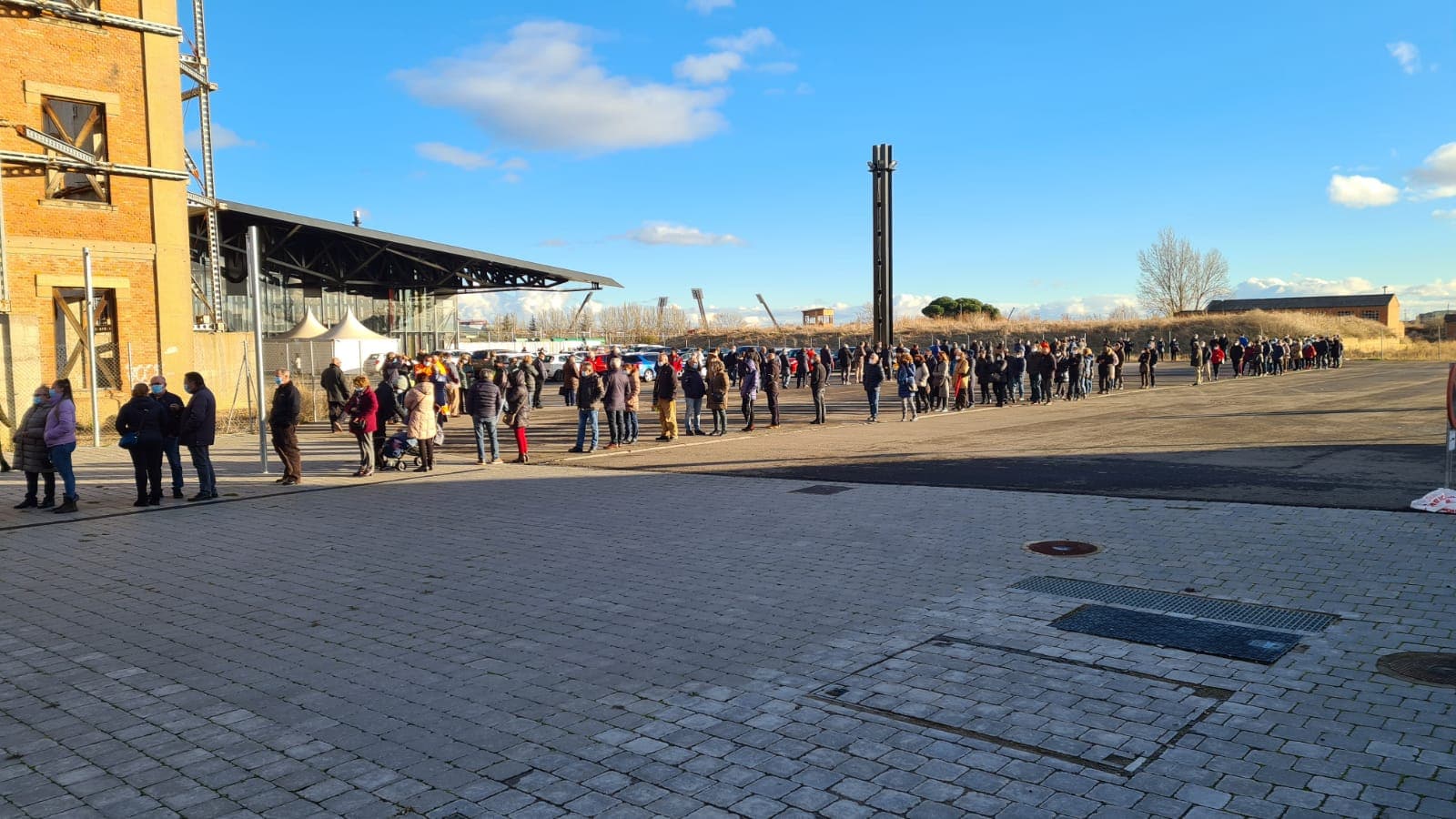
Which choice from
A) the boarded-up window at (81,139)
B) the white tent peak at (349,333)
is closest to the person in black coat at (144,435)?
the boarded-up window at (81,139)

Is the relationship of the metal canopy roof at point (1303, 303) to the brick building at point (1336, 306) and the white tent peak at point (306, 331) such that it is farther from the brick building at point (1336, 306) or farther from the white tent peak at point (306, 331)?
the white tent peak at point (306, 331)

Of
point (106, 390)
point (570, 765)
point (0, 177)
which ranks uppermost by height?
point (0, 177)

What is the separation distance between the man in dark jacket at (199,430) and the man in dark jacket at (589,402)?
641cm

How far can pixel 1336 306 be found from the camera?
103 meters

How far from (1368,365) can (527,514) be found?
168 feet

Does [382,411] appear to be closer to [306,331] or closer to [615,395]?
[615,395]

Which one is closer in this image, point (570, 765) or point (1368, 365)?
point (570, 765)

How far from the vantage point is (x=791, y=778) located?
4.23 metres

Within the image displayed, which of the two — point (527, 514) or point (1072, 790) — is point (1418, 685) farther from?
point (527, 514)

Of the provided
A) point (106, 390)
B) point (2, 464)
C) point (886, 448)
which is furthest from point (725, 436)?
point (106, 390)

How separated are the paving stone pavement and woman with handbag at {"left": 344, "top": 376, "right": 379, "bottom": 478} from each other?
5274 mm

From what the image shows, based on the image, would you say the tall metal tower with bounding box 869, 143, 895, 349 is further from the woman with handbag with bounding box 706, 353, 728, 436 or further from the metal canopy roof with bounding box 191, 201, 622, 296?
the woman with handbag with bounding box 706, 353, 728, 436

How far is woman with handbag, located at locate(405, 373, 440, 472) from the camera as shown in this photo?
15594mm

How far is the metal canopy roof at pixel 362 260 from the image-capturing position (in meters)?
34.7
